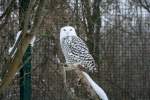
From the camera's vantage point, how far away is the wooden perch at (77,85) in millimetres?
2900

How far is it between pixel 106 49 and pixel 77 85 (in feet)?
1.16

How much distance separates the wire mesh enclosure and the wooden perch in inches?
2.4

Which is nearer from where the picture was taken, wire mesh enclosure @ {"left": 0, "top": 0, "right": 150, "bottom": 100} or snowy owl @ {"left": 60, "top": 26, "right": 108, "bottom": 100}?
snowy owl @ {"left": 60, "top": 26, "right": 108, "bottom": 100}

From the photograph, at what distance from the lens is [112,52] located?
3221 millimetres

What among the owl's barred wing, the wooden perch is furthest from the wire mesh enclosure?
the owl's barred wing

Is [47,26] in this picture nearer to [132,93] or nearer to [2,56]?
[132,93]

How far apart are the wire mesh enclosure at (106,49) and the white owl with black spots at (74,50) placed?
111mm

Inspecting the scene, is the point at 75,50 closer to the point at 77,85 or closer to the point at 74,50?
the point at 74,50

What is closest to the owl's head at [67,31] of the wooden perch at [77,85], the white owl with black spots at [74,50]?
the white owl with black spots at [74,50]

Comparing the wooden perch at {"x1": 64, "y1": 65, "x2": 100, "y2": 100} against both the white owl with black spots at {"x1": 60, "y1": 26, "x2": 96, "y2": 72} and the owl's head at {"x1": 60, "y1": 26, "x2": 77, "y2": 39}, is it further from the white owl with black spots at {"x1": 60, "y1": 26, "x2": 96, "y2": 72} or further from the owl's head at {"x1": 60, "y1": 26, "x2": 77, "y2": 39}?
the owl's head at {"x1": 60, "y1": 26, "x2": 77, "y2": 39}

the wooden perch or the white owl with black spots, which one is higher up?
the white owl with black spots

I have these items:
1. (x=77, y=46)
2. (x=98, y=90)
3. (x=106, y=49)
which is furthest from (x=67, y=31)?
(x=98, y=90)

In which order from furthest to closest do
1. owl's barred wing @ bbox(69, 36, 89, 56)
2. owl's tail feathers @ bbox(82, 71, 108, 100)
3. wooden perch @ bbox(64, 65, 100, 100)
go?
owl's barred wing @ bbox(69, 36, 89, 56), wooden perch @ bbox(64, 65, 100, 100), owl's tail feathers @ bbox(82, 71, 108, 100)

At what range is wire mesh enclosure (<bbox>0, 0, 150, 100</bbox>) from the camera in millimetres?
3098
